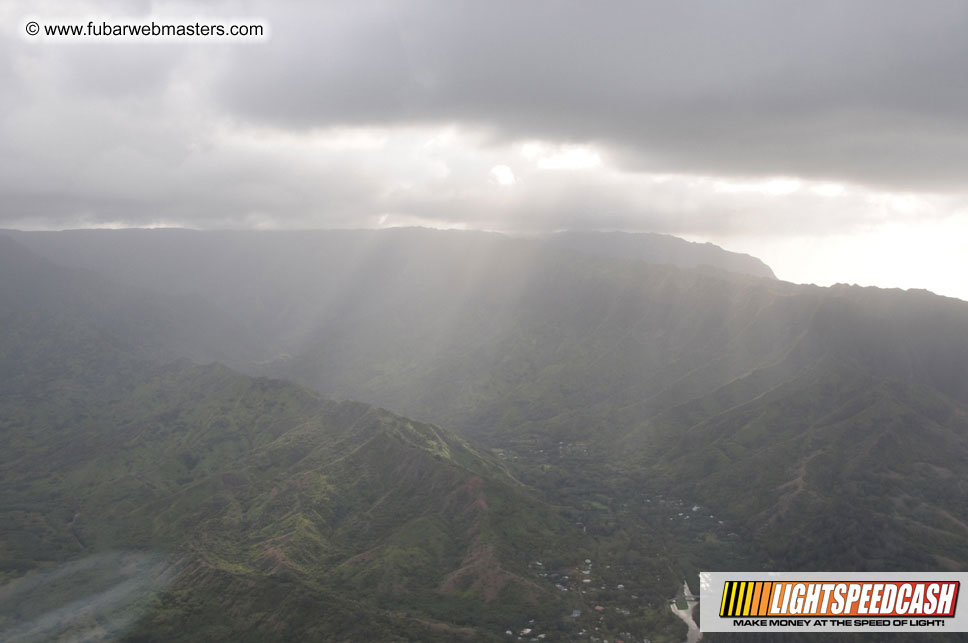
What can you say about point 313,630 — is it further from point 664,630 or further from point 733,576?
point 733,576

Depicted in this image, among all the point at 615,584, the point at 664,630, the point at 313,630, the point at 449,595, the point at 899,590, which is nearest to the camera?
the point at 899,590

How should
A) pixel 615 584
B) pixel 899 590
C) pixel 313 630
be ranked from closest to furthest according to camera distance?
pixel 899 590 < pixel 313 630 < pixel 615 584

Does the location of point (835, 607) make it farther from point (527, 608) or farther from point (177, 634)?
point (177, 634)

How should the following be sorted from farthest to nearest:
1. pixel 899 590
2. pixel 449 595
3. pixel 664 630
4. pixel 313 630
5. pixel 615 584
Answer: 1. pixel 615 584
2. pixel 449 595
3. pixel 664 630
4. pixel 313 630
5. pixel 899 590

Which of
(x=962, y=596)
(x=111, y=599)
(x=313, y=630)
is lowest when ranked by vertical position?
(x=111, y=599)

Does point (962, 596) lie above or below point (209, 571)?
above

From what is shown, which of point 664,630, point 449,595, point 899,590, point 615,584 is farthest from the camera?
point 615,584

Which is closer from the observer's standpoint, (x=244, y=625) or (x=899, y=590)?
(x=899, y=590)

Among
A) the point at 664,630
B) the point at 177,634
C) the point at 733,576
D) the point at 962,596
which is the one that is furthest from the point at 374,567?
the point at 962,596

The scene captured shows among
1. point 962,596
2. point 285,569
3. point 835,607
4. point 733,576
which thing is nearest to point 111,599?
point 285,569
